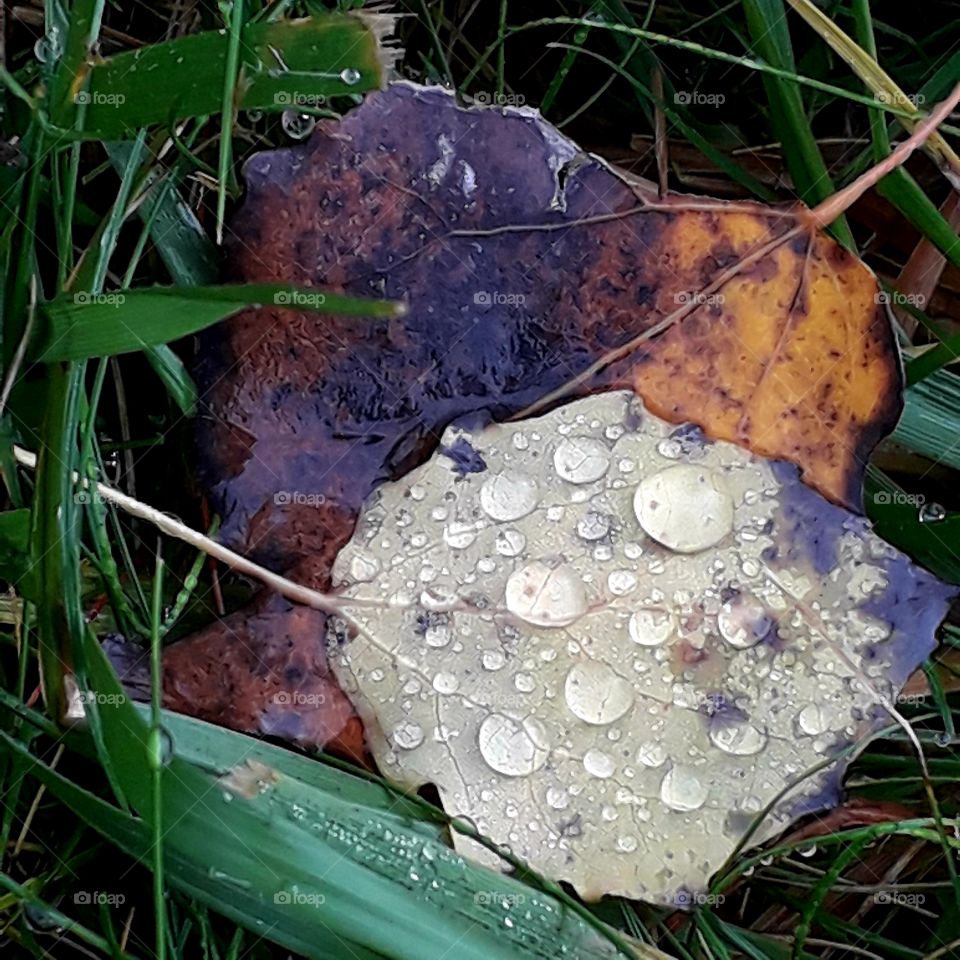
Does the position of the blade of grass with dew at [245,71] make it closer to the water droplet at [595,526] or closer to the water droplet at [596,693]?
the water droplet at [595,526]

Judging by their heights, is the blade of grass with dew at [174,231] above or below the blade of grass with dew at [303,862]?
above

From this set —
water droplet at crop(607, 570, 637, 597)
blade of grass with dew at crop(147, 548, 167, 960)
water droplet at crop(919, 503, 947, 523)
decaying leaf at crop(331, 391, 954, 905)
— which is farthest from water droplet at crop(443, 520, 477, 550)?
water droplet at crop(919, 503, 947, 523)

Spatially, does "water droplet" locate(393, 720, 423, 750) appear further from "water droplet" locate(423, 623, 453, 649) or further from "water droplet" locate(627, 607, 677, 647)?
"water droplet" locate(627, 607, 677, 647)

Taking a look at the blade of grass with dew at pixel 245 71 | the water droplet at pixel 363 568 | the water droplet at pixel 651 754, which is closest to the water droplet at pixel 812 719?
the water droplet at pixel 651 754

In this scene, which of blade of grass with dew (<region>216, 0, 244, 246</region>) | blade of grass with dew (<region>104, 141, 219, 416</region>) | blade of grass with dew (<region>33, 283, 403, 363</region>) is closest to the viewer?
blade of grass with dew (<region>33, 283, 403, 363</region>)

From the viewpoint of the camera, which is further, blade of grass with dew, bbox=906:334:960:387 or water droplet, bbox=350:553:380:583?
blade of grass with dew, bbox=906:334:960:387

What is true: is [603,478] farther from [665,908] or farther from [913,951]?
[913,951]

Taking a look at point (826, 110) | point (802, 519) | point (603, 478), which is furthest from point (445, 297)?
point (826, 110)

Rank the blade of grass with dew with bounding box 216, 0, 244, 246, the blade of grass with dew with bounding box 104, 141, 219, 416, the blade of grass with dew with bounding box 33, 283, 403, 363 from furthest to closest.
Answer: the blade of grass with dew with bounding box 104, 141, 219, 416 → the blade of grass with dew with bounding box 216, 0, 244, 246 → the blade of grass with dew with bounding box 33, 283, 403, 363
